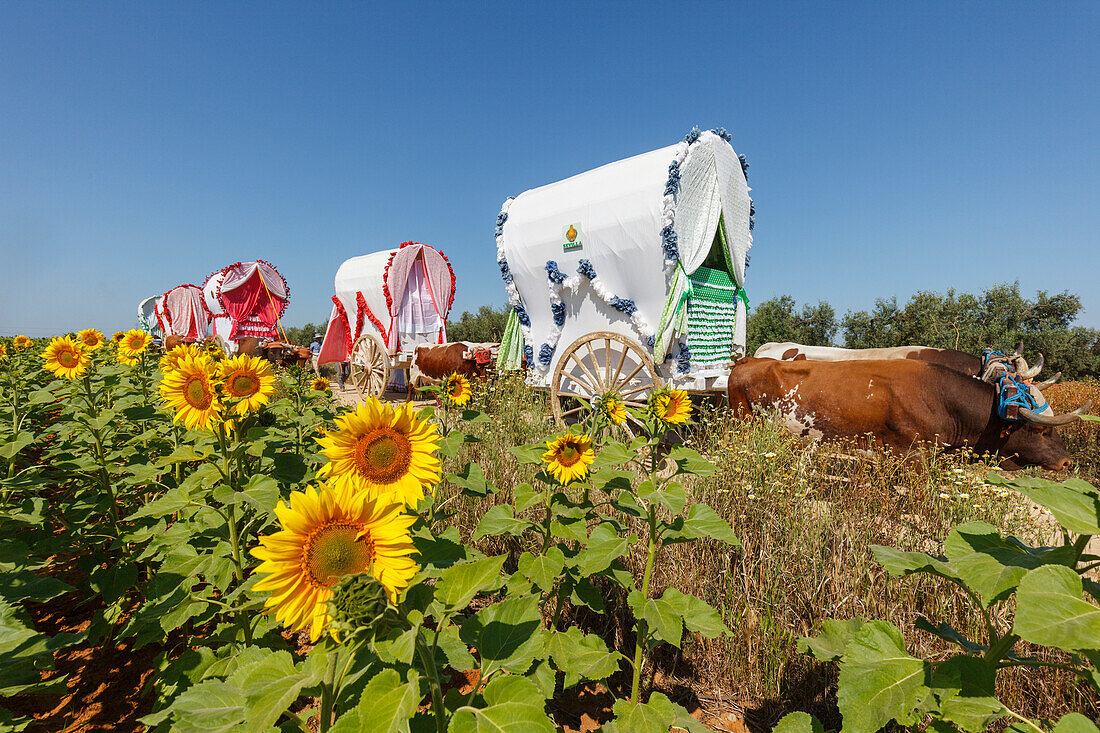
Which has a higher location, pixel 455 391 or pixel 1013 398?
pixel 455 391

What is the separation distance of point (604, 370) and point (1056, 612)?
549 centimetres

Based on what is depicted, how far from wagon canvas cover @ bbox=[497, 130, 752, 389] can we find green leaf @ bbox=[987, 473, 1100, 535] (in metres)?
4.50

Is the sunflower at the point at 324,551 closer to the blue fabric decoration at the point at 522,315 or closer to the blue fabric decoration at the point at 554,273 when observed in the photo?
the blue fabric decoration at the point at 554,273

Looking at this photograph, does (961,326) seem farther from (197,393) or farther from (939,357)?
(197,393)

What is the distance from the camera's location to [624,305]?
19.1ft

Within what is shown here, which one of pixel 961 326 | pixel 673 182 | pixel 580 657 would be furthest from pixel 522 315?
pixel 961 326

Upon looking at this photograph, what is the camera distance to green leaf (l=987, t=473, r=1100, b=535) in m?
0.81

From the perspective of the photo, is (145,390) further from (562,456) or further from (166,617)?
(562,456)

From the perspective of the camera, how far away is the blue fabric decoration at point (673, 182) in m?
5.11

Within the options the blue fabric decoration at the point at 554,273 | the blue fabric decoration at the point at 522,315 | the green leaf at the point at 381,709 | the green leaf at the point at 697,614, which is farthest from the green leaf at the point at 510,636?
the blue fabric decoration at the point at 522,315

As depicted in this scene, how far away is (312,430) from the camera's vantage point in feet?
9.43

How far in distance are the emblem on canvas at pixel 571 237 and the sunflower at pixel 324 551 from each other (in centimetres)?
543

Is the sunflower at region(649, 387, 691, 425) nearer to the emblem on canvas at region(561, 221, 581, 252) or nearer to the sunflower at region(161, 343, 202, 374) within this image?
the sunflower at region(161, 343, 202, 374)

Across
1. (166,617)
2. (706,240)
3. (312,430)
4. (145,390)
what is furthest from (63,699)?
(706,240)
